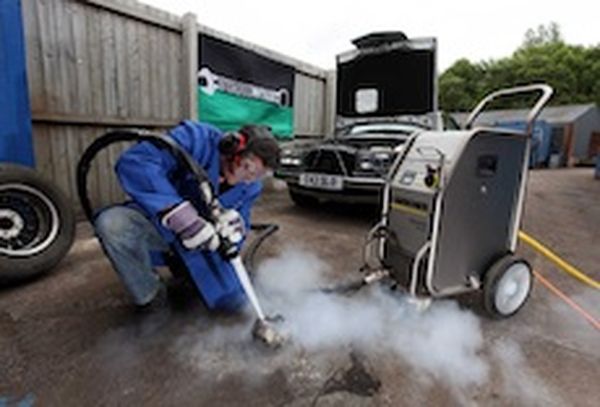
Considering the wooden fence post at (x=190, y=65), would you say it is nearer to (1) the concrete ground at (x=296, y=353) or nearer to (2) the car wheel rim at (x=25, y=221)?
(2) the car wheel rim at (x=25, y=221)

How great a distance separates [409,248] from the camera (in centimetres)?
183

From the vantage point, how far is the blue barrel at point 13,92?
7.65 ft

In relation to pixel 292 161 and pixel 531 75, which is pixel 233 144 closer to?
pixel 292 161

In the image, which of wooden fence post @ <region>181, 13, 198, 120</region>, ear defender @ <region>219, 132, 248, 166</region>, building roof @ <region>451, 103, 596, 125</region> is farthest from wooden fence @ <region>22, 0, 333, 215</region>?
building roof @ <region>451, 103, 596, 125</region>

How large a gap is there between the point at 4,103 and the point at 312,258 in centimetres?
231

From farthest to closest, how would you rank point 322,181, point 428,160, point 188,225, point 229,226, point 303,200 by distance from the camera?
point 303,200, point 322,181, point 428,160, point 229,226, point 188,225

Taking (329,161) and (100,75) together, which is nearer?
(100,75)

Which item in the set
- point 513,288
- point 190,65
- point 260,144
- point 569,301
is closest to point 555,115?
point 190,65

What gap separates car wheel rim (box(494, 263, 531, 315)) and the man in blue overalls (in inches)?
49.8

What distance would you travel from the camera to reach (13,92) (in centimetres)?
244

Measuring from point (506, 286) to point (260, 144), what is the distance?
1.41 meters

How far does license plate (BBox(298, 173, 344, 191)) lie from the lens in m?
3.53

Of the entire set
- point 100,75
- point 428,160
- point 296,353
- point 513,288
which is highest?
point 100,75

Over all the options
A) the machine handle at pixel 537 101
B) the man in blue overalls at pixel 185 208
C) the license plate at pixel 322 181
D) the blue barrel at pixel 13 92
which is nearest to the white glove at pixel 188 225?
the man in blue overalls at pixel 185 208
